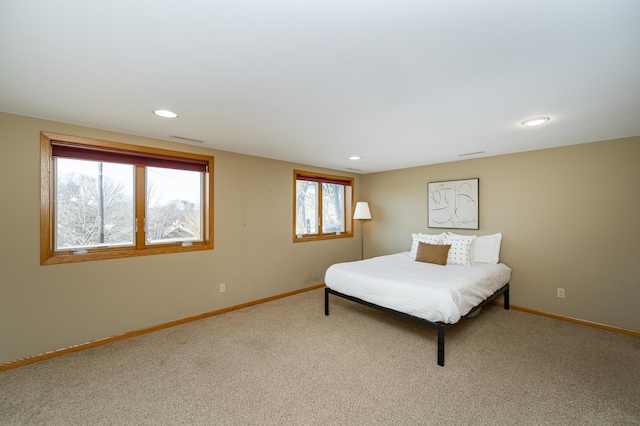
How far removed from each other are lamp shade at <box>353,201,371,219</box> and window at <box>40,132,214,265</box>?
2744 mm

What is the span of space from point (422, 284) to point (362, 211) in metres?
2.58

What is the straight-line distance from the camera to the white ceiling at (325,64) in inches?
45.4

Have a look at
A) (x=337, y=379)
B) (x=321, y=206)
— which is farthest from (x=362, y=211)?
(x=337, y=379)

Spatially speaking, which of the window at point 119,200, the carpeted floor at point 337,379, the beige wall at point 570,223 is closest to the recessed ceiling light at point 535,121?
the beige wall at point 570,223

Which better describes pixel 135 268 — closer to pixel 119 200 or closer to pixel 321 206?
pixel 119 200

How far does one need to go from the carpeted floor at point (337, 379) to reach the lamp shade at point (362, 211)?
2366 mm

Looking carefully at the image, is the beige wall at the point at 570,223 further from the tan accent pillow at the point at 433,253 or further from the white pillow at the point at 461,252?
the tan accent pillow at the point at 433,253

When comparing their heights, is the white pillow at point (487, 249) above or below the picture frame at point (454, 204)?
below

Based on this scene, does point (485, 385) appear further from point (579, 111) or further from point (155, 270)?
point (155, 270)

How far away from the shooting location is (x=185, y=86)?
1823mm

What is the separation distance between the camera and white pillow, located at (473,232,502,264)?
383cm

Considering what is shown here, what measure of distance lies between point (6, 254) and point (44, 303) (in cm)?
52

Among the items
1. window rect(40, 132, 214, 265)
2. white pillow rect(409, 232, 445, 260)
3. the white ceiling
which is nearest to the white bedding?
white pillow rect(409, 232, 445, 260)

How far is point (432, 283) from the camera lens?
2.79m
